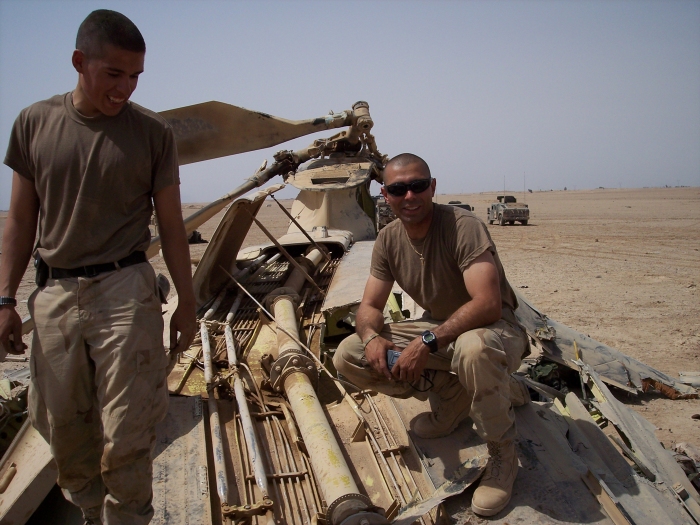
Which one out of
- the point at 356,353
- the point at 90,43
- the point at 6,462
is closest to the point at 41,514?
the point at 6,462

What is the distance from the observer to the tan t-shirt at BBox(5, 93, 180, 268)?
2.21 metres

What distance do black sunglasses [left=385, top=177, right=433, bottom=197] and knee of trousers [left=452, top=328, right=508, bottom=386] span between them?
79 cm

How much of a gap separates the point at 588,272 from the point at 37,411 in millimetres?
11167

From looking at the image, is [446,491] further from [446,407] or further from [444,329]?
[444,329]

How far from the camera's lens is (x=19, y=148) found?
7.47 feet

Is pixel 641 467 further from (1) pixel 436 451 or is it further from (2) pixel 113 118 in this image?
(2) pixel 113 118

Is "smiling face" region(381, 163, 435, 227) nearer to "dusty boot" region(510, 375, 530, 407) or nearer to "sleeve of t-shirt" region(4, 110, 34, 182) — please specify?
"dusty boot" region(510, 375, 530, 407)

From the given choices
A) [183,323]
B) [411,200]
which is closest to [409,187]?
[411,200]

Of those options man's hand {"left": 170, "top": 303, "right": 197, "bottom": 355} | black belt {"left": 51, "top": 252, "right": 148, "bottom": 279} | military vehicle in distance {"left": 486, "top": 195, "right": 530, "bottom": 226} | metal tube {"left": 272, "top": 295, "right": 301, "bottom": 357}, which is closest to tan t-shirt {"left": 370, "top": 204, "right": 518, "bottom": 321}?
metal tube {"left": 272, "top": 295, "right": 301, "bottom": 357}

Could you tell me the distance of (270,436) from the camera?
3.46 meters

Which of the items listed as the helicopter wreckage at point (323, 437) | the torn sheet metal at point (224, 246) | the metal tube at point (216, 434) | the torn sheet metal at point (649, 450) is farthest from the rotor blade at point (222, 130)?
the torn sheet metal at point (649, 450)

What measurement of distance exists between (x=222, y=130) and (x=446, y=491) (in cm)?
311

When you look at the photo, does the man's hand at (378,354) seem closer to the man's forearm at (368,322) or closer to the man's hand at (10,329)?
the man's forearm at (368,322)

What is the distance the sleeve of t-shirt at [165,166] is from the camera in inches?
92.4
